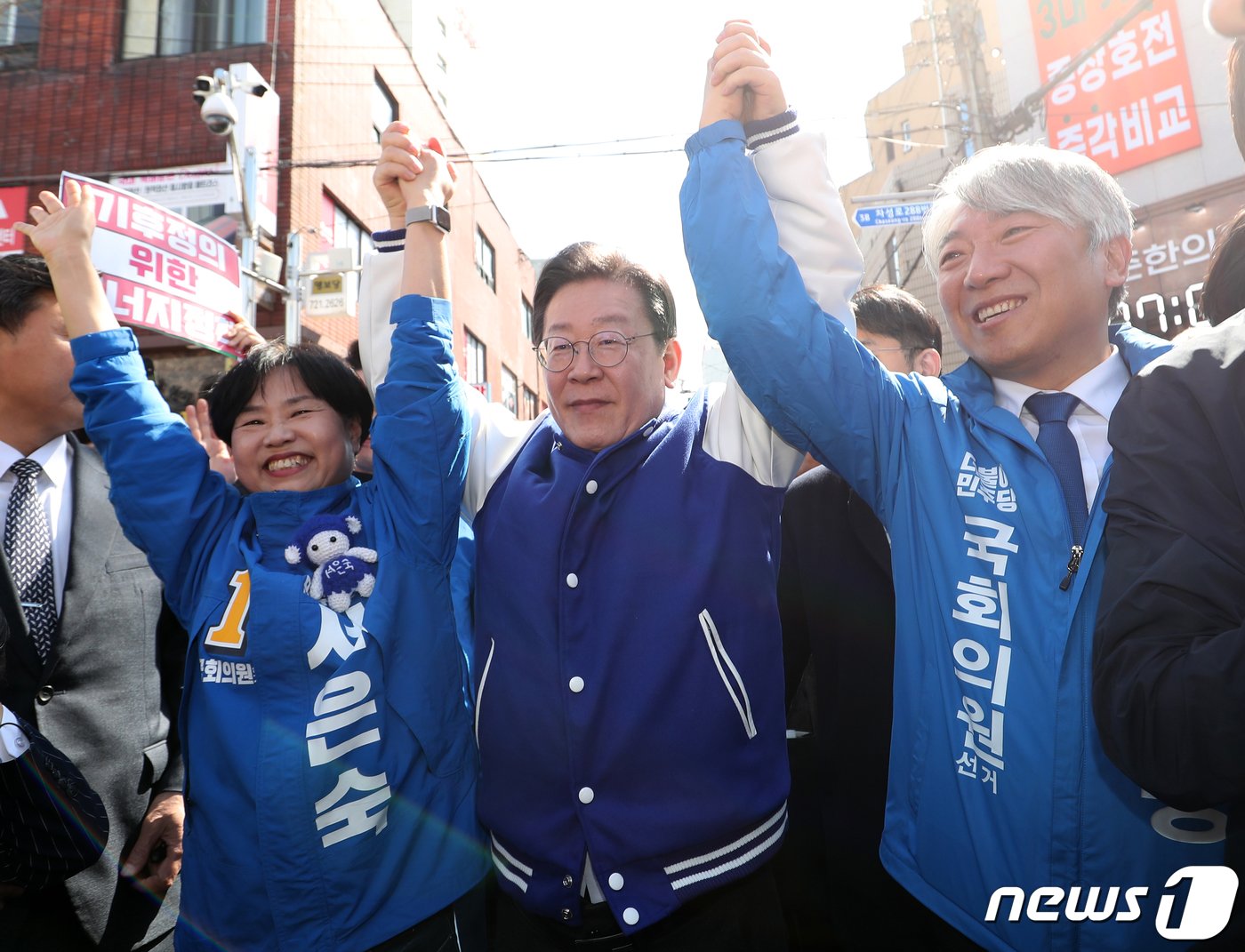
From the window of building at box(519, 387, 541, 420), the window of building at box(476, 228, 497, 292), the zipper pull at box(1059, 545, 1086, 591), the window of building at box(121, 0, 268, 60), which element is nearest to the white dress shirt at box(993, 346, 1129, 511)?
the zipper pull at box(1059, 545, 1086, 591)

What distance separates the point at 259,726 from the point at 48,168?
1275 centimetres

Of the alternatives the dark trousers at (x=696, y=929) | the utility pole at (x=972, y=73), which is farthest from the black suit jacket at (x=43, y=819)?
the utility pole at (x=972, y=73)

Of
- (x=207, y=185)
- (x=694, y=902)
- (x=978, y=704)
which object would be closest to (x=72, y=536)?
(x=694, y=902)

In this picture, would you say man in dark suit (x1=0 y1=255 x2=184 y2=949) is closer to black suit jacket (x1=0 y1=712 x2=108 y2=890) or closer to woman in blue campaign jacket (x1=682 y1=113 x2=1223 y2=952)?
black suit jacket (x1=0 y1=712 x2=108 y2=890)

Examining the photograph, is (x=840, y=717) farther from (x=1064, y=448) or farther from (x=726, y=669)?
(x=1064, y=448)

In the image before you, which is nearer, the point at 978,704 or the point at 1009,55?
the point at 978,704

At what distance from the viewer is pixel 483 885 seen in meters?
1.85

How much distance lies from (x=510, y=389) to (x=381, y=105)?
9363 millimetres

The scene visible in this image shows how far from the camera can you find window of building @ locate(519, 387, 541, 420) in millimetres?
24906

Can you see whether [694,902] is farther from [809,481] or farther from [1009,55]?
[1009,55]

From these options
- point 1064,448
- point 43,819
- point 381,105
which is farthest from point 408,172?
point 381,105

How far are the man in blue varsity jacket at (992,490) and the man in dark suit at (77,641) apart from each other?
1.83 m

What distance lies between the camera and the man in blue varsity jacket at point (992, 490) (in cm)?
131

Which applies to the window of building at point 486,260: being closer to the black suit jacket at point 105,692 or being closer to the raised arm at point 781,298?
the black suit jacket at point 105,692
